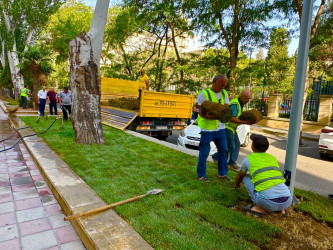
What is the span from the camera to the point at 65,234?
8.58ft

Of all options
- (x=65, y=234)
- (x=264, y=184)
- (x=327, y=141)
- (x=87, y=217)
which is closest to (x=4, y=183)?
(x=65, y=234)

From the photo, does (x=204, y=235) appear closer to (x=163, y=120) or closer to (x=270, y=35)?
(x=163, y=120)

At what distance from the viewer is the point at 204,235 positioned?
2.40m

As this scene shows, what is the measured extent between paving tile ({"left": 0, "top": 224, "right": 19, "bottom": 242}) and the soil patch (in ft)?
8.43

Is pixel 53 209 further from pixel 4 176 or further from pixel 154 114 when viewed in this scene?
pixel 154 114

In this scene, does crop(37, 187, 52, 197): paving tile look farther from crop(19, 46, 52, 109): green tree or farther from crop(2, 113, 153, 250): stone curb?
crop(19, 46, 52, 109): green tree

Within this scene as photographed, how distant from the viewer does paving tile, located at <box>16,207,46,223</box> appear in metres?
2.89

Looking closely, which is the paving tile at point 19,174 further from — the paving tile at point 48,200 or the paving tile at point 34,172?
the paving tile at point 48,200

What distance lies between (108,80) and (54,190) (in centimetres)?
1059

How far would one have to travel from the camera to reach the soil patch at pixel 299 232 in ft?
7.70

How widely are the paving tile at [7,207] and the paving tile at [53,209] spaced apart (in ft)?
1.37

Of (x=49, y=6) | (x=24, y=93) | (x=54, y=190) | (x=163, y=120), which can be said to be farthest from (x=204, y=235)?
(x=49, y=6)

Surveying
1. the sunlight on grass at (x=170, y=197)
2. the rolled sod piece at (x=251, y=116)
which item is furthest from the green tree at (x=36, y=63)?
the rolled sod piece at (x=251, y=116)

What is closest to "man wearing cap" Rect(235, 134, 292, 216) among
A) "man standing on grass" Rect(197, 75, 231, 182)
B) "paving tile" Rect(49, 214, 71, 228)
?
"man standing on grass" Rect(197, 75, 231, 182)
